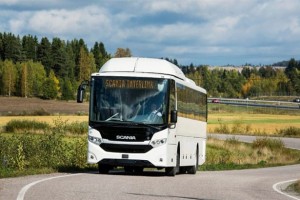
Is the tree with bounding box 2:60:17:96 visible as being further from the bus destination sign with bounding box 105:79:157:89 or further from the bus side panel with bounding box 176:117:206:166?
the bus destination sign with bounding box 105:79:157:89

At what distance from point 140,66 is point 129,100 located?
1.53 metres

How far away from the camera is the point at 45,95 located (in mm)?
167750

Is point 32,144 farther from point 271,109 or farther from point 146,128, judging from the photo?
point 271,109

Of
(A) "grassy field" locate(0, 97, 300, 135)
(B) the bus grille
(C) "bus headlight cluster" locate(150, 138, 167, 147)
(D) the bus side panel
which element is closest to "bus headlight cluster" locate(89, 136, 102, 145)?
(B) the bus grille

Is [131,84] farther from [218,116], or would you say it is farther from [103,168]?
[218,116]

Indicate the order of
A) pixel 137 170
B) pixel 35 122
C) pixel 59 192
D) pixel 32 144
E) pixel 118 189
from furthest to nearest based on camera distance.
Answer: pixel 35 122, pixel 32 144, pixel 137 170, pixel 118 189, pixel 59 192

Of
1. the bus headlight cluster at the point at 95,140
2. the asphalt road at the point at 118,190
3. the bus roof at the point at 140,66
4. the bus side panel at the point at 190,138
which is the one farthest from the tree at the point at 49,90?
the asphalt road at the point at 118,190

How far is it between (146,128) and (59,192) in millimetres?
7605

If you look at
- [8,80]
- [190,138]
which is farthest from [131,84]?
[8,80]

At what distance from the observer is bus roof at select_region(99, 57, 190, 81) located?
24.4 meters

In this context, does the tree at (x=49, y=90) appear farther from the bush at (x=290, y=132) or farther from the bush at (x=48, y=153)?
the bush at (x=48, y=153)

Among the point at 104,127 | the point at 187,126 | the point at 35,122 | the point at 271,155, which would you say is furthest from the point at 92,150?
the point at 35,122

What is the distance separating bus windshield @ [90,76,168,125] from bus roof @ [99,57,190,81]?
1.79 ft

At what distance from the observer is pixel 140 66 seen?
24.6m
